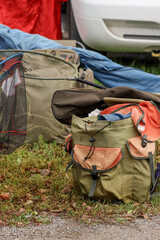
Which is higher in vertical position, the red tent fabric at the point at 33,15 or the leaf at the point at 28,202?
the red tent fabric at the point at 33,15

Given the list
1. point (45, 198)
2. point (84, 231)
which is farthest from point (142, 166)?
point (45, 198)

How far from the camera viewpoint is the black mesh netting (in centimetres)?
353

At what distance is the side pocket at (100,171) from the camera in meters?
3.13

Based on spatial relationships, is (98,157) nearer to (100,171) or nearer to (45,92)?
(100,171)

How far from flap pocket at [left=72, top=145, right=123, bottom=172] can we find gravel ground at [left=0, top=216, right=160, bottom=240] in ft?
1.32

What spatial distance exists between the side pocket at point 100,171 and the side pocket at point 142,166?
3.9 inches

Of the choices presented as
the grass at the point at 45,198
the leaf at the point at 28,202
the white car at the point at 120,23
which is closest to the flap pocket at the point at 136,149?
the grass at the point at 45,198

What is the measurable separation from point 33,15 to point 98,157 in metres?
4.10

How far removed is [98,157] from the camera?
10.4 feet

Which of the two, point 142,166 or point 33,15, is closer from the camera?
point 142,166

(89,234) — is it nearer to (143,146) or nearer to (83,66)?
(143,146)

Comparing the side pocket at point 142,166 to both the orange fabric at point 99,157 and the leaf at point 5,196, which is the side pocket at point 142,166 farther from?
the leaf at point 5,196

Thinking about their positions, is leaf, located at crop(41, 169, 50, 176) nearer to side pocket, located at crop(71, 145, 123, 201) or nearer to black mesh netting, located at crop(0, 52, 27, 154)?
black mesh netting, located at crop(0, 52, 27, 154)

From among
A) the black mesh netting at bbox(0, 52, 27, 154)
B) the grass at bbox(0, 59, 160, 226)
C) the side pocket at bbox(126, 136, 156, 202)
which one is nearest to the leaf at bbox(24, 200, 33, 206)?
the grass at bbox(0, 59, 160, 226)
